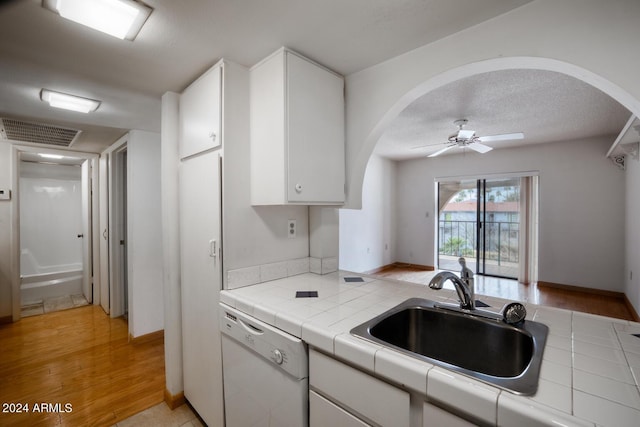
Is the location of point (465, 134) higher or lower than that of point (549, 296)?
higher

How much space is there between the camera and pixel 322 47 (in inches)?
59.5

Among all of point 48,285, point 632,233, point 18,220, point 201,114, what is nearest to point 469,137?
point 632,233

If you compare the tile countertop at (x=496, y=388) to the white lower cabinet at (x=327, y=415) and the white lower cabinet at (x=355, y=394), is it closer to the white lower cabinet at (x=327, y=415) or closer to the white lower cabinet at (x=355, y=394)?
the white lower cabinet at (x=355, y=394)

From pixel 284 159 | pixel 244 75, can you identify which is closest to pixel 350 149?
pixel 284 159

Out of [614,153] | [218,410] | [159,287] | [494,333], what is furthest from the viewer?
[614,153]

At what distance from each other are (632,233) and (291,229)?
4.77 meters

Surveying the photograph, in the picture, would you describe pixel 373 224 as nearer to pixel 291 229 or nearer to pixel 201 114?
pixel 291 229

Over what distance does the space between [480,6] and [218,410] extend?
95.1 inches

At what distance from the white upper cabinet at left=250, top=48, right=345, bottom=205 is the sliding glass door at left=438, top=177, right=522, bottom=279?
5175 mm

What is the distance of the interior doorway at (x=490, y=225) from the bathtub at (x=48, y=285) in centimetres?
685

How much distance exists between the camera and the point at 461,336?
48.4 inches

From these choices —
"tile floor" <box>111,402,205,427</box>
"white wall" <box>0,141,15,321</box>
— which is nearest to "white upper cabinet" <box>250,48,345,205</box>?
"tile floor" <box>111,402,205,427</box>

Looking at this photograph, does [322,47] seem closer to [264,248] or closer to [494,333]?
[264,248]

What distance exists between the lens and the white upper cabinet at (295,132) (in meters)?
1.52
